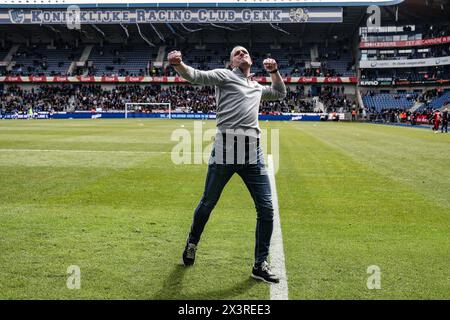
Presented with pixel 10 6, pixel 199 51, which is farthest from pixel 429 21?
pixel 10 6

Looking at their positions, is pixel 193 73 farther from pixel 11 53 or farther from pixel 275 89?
pixel 11 53

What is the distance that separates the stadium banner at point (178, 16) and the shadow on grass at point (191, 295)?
201 feet

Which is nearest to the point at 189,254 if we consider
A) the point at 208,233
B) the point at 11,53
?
the point at 208,233

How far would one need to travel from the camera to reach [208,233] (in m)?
6.31

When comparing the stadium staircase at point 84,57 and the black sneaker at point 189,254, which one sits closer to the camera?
the black sneaker at point 189,254

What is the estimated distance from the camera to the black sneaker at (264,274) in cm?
459

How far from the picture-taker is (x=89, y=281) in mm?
4504

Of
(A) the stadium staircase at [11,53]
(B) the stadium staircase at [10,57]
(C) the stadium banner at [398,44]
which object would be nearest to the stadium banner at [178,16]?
(C) the stadium banner at [398,44]

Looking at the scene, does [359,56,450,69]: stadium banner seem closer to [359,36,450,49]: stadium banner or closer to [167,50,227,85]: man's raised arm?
[359,36,450,49]: stadium banner

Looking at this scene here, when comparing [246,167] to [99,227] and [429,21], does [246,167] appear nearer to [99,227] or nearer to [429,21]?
[99,227]

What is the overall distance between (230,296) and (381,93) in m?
67.3

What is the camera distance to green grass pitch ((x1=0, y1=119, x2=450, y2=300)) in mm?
4449

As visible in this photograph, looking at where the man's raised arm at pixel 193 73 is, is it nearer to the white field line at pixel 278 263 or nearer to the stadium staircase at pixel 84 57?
the white field line at pixel 278 263

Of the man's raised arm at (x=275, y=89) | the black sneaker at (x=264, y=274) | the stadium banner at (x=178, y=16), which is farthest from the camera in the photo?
the stadium banner at (x=178, y=16)
